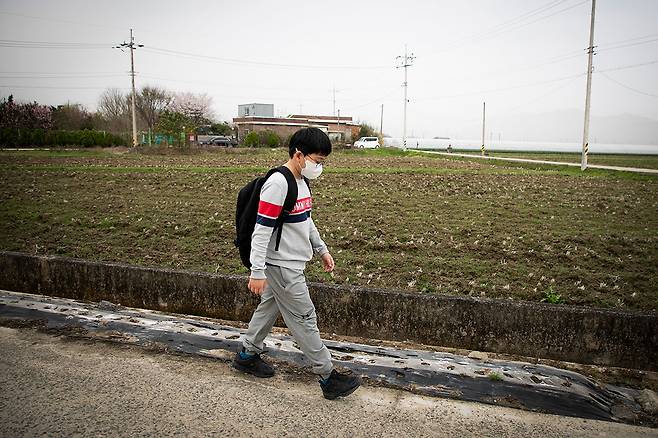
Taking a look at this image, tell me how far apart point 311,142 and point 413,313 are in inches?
88.6

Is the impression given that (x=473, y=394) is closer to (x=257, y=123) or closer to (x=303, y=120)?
(x=257, y=123)

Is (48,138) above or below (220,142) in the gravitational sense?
below

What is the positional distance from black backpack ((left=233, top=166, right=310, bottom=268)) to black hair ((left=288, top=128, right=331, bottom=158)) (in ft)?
0.62

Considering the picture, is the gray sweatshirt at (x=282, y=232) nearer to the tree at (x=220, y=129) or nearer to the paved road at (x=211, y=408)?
the paved road at (x=211, y=408)

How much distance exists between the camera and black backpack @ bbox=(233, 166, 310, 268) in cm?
345

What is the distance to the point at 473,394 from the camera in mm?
3605

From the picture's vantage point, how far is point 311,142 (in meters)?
3.43

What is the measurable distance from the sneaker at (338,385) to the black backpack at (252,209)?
100 cm

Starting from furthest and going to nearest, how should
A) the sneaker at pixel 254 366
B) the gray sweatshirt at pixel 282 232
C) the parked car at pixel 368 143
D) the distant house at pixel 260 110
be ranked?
the distant house at pixel 260 110, the parked car at pixel 368 143, the sneaker at pixel 254 366, the gray sweatshirt at pixel 282 232

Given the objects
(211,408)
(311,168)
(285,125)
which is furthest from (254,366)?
(285,125)

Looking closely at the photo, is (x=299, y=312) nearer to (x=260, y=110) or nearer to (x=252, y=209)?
(x=252, y=209)

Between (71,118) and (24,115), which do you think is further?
(71,118)

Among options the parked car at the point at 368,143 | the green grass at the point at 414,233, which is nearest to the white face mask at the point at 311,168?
the green grass at the point at 414,233

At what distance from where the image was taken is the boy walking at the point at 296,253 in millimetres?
3359
